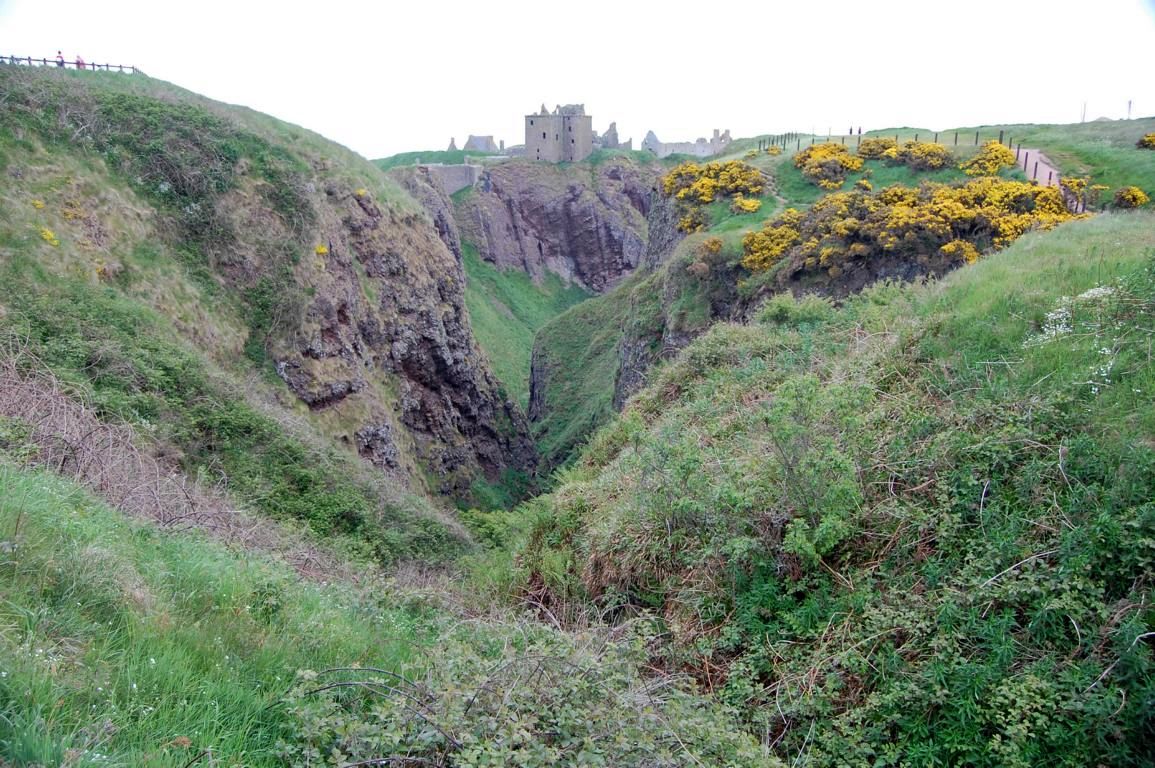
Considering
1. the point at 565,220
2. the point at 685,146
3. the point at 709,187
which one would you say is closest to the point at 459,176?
the point at 565,220

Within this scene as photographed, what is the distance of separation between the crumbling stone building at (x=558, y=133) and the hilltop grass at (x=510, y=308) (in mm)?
13199

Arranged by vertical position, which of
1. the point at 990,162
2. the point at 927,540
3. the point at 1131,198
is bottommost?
the point at 927,540

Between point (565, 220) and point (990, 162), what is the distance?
50448 mm

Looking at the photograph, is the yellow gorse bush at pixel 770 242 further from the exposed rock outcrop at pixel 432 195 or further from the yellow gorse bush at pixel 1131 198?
the exposed rock outcrop at pixel 432 195

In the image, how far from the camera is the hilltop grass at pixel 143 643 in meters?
2.72

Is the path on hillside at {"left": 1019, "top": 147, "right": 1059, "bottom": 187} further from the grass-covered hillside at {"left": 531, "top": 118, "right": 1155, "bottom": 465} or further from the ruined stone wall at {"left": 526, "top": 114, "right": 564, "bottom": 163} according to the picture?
the ruined stone wall at {"left": 526, "top": 114, "right": 564, "bottom": 163}

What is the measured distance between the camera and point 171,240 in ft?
63.7

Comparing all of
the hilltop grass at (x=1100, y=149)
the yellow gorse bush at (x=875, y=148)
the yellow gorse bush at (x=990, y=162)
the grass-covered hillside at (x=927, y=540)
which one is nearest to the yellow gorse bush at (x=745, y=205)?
the yellow gorse bush at (x=875, y=148)

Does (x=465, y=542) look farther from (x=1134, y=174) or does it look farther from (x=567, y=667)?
(x=1134, y=174)

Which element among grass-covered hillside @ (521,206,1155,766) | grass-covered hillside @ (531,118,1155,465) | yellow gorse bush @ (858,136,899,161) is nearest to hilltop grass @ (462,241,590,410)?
grass-covered hillside @ (531,118,1155,465)

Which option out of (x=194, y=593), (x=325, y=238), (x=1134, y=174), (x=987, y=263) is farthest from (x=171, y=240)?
(x=1134, y=174)

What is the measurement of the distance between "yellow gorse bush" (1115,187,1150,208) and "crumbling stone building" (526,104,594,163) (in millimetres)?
59954

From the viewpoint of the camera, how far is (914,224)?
62.1ft

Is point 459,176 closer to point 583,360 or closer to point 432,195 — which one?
point 432,195
